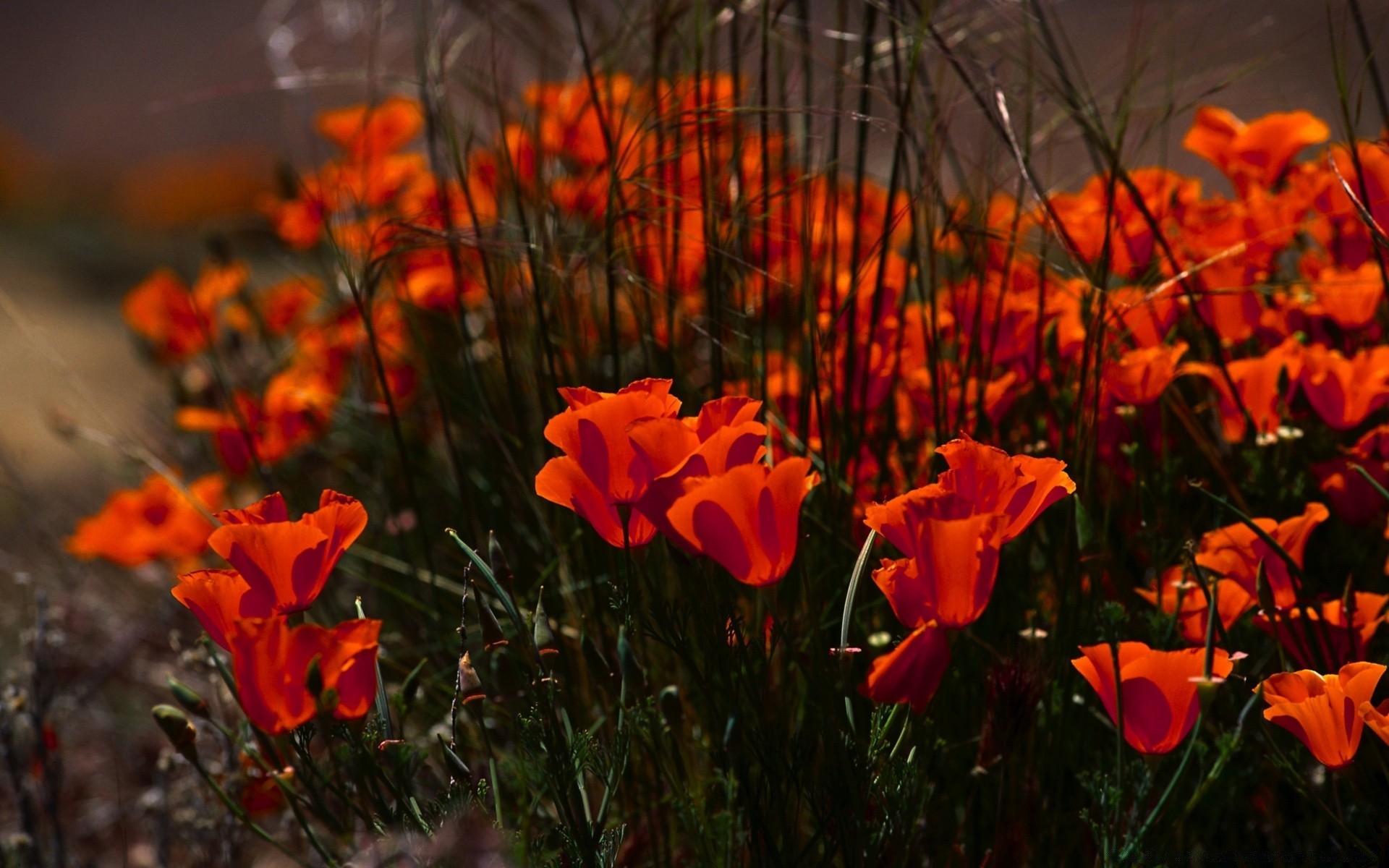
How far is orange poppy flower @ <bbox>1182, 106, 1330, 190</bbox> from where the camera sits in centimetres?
144

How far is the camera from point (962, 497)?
81 centimetres

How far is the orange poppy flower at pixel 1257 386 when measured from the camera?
3.89 ft

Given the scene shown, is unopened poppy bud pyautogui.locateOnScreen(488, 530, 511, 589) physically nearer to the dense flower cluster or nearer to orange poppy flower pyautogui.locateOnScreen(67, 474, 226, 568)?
the dense flower cluster

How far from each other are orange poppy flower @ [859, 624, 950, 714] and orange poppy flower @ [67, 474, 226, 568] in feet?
3.83

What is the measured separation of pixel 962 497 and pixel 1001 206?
3.37ft

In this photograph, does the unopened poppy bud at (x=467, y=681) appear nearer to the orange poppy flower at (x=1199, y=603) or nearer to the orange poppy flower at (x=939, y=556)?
the orange poppy flower at (x=939, y=556)

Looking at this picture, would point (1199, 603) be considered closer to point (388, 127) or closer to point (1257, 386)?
point (1257, 386)

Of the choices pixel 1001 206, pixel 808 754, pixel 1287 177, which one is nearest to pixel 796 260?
pixel 1001 206

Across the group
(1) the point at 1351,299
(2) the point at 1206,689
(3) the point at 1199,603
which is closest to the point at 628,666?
(2) the point at 1206,689

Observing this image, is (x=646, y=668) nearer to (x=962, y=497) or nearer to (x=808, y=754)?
(x=808, y=754)

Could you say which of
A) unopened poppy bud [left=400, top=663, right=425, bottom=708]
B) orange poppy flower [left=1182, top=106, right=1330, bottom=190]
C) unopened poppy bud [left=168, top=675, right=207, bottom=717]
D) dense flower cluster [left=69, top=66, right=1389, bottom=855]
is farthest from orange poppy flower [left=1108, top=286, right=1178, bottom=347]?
unopened poppy bud [left=168, top=675, right=207, bottom=717]

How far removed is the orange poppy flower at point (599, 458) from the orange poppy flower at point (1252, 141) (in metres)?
1.00

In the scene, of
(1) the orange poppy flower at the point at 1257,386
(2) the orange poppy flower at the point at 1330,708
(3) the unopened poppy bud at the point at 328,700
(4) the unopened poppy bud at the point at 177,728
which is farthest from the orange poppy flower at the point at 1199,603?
(4) the unopened poppy bud at the point at 177,728

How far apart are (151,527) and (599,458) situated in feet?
4.09
